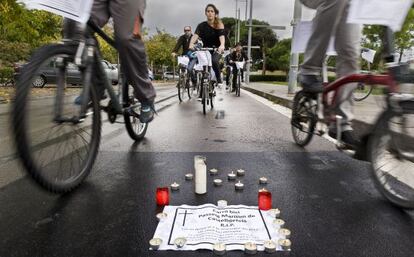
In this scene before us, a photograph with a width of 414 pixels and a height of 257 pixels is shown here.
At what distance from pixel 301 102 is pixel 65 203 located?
2.39 m

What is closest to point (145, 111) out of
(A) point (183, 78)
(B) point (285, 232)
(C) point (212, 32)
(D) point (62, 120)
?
(D) point (62, 120)

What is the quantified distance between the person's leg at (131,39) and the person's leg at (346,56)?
Result: 1.55 meters

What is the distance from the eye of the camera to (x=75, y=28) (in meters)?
2.79

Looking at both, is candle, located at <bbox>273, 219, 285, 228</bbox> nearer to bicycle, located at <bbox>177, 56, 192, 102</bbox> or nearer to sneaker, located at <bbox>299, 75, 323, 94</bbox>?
sneaker, located at <bbox>299, 75, 323, 94</bbox>

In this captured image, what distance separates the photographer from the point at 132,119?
Result: 14.0 ft

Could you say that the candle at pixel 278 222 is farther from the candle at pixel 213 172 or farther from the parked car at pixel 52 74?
the parked car at pixel 52 74

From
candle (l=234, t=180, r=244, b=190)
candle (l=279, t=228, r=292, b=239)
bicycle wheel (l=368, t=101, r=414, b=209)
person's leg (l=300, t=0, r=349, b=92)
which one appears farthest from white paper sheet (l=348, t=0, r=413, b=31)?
candle (l=279, t=228, r=292, b=239)

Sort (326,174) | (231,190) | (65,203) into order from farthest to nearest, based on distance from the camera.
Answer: (326,174) → (231,190) → (65,203)

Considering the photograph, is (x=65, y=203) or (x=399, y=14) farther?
(x=399, y=14)

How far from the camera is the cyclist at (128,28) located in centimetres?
317

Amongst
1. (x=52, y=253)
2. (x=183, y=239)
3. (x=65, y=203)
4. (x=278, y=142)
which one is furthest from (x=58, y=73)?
(x=278, y=142)

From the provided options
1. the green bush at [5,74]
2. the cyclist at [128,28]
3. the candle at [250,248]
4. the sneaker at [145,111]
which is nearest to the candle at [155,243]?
the candle at [250,248]

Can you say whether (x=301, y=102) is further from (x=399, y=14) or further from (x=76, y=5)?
(x=76, y=5)

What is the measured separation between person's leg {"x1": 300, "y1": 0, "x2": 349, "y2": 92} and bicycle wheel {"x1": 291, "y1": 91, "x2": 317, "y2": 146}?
0.19m
